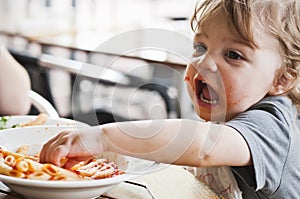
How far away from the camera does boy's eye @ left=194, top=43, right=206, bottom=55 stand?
1149 mm

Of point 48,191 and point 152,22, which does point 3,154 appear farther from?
point 152,22

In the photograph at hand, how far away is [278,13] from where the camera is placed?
1.07 metres

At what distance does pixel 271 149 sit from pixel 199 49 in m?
0.30

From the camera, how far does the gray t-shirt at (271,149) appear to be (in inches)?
38.7

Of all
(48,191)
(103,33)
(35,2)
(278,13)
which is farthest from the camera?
(35,2)

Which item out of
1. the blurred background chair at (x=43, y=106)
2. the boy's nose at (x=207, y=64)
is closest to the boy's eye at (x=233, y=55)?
the boy's nose at (x=207, y=64)

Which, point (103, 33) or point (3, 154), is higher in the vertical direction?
point (3, 154)

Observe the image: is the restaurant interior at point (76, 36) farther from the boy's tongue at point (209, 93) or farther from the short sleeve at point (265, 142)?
the short sleeve at point (265, 142)

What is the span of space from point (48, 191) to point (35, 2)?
3745 mm

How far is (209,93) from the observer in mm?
1090

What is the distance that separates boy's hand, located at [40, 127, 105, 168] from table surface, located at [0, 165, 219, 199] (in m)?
0.11

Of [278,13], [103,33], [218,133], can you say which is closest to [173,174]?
[218,133]

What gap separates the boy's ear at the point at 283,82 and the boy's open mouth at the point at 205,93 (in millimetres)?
145

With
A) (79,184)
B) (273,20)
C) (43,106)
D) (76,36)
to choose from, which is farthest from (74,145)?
(76,36)
